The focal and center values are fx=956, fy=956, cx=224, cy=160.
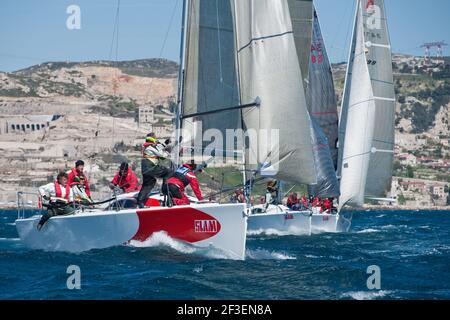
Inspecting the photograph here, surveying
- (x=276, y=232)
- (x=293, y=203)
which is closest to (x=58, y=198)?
(x=276, y=232)

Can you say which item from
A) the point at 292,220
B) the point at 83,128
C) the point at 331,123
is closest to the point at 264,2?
the point at 292,220

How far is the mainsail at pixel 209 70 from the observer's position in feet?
54.1

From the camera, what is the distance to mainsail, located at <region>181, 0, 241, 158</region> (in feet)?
54.1

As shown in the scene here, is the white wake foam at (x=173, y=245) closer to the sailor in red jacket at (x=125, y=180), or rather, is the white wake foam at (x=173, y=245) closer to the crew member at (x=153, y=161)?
the crew member at (x=153, y=161)

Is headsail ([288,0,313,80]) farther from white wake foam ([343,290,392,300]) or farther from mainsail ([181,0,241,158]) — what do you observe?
white wake foam ([343,290,392,300])

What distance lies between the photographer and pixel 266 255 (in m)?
15.7

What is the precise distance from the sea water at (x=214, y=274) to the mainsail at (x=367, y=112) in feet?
32.2

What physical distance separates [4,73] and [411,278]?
154760mm

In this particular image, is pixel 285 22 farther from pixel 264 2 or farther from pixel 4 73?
pixel 4 73

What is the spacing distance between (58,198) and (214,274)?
3.82 metres

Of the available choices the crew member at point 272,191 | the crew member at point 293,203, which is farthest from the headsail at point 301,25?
the crew member at point 293,203

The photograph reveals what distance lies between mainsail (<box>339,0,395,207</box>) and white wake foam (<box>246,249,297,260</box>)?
11.0 m

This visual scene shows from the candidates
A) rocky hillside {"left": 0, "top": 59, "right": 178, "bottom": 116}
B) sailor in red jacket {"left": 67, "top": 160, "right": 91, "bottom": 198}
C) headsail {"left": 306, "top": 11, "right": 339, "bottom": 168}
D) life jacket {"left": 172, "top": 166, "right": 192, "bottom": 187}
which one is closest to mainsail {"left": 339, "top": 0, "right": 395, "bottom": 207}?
headsail {"left": 306, "top": 11, "right": 339, "bottom": 168}

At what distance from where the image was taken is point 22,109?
13812 centimetres
